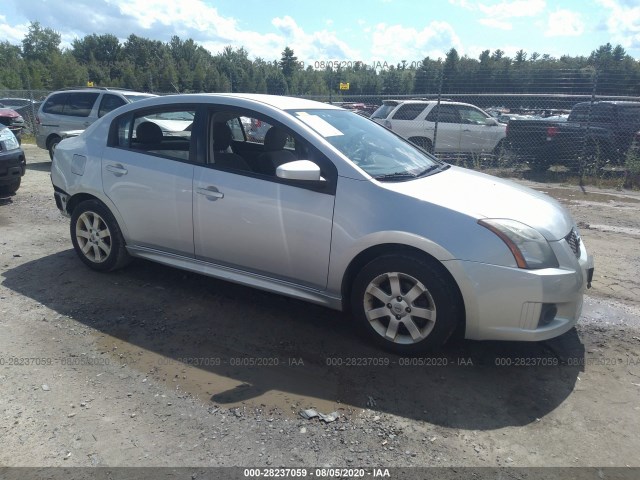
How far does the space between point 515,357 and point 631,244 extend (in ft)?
12.1

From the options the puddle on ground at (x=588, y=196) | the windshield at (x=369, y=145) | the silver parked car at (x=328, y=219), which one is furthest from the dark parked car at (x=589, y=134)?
the silver parked car at (x=328, y=219)

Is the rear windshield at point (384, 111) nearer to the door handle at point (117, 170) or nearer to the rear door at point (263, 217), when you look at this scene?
the rear door at point (263, 217)

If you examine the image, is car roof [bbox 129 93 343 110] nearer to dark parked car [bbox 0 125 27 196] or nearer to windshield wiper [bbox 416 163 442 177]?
windshield wiper [bbox 416 163 442 177]

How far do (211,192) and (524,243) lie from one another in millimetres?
2332

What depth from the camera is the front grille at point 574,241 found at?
335 centimetres

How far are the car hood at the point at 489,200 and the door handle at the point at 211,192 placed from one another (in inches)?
52.8

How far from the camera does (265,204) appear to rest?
369 cm

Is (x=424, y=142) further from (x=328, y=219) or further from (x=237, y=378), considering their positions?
(x=237, y=378)

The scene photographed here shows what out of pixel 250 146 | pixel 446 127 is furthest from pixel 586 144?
pixel 250 146

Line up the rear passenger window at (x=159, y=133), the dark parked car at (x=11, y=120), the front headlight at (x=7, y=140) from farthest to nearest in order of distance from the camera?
the dark parked car at (x=11, y=120) < the front headlight at (x=7, y=140) < the rear passenger window at (x=159, y=133)

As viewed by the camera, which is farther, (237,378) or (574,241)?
(574,241)

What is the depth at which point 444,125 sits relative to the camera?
12016 mm

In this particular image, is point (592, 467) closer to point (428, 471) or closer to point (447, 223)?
point (428, 471)

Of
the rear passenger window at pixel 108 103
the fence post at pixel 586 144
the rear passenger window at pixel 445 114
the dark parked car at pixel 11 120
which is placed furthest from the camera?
the dark parked car at pixel 11 120
